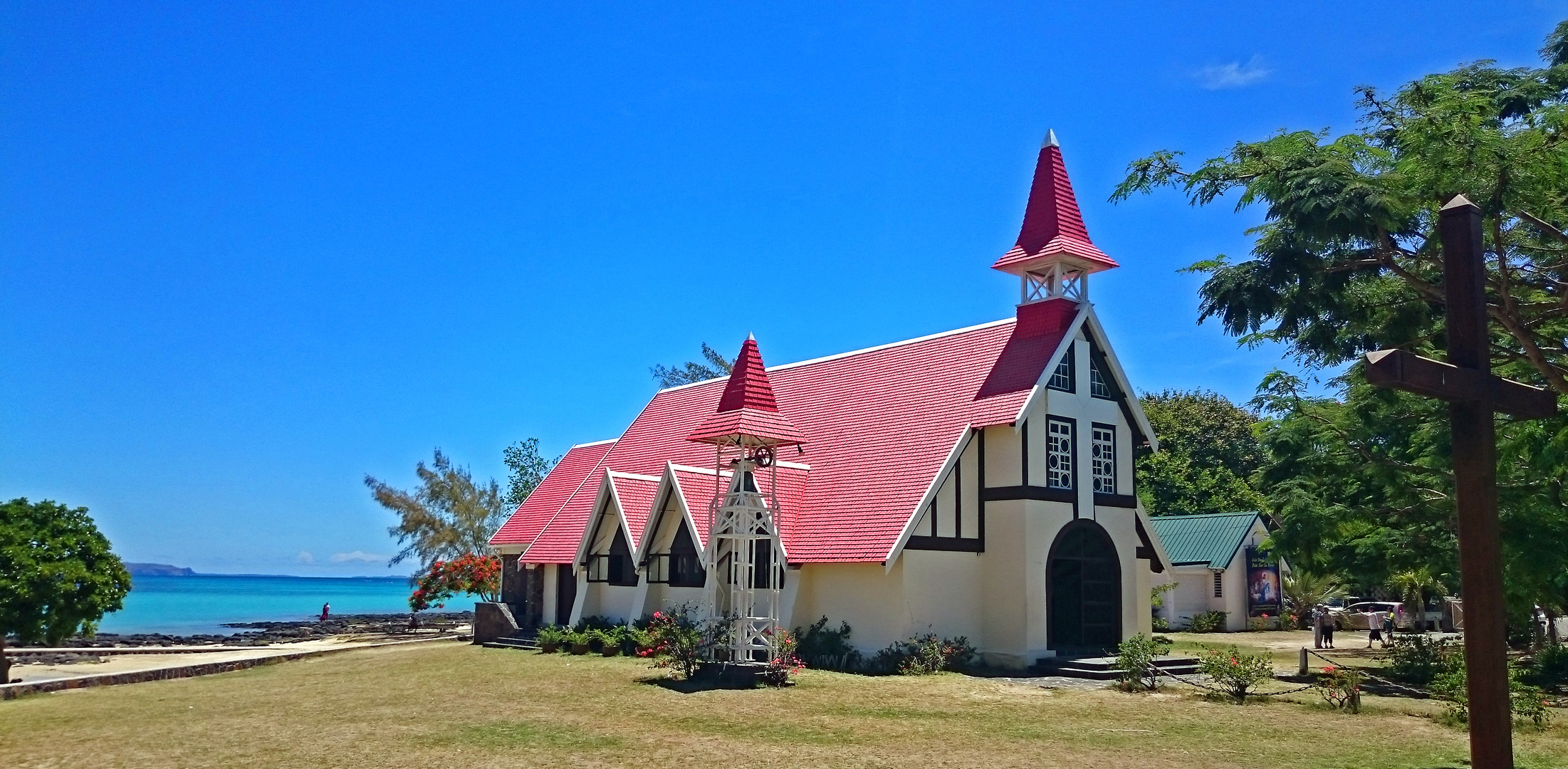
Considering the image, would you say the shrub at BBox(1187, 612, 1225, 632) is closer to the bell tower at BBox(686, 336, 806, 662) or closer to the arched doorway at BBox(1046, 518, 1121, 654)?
the arched doorway at BBox(1046, 518, 1121, 654)

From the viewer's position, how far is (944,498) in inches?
955

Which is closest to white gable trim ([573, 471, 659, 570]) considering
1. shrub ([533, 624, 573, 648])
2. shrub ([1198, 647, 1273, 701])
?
shrub ([533, 624, 573, 648])

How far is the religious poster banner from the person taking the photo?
4122cm

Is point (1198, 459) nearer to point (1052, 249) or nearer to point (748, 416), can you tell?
point (1052, 249)

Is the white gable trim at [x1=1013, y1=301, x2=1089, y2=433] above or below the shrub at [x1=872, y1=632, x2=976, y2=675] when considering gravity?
above

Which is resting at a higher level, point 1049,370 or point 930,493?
point 1049,370

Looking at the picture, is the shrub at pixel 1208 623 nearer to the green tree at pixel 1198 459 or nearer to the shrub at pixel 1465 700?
the green tree at pixel 1198 459

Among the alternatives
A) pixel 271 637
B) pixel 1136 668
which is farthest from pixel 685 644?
pixel 271 637

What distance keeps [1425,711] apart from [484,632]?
22704 millimetres

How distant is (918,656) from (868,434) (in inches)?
245

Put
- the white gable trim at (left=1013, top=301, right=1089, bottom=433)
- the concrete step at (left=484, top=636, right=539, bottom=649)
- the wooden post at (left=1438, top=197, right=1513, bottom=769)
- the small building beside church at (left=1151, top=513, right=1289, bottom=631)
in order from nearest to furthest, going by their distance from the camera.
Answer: the wooden post at (left=1438, top=197, right=1513, bottom=769)
the white gable trim at (left=1013, top=301, right=1089, bottom=433)
the concrete step at (left=484, top=636, right=539, bottom=649)
the small building beside church at (left=1151, top=513, right=1289, bottom=631)

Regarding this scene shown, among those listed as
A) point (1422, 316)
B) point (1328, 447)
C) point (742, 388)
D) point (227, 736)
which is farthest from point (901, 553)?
point (227, 736)

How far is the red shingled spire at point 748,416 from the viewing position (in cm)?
2133

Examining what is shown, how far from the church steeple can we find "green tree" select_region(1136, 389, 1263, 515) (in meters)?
30.2
